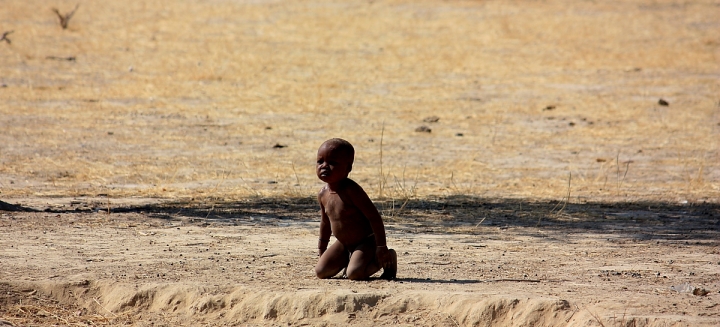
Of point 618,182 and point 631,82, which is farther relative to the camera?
point 631,82

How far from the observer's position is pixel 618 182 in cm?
974

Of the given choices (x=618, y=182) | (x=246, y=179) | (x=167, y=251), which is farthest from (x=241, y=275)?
(x=618, y=182)

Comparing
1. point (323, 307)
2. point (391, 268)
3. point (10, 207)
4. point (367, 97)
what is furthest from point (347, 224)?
point (367, 97)

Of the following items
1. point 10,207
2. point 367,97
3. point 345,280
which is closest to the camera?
point 345,280

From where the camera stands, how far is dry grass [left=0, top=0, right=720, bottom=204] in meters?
9.88

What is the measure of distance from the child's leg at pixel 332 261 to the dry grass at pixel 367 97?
305cm

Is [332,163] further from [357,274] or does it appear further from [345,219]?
[357,274]

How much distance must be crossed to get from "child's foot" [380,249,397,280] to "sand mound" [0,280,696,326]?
0.26 m

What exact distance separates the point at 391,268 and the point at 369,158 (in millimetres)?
5887

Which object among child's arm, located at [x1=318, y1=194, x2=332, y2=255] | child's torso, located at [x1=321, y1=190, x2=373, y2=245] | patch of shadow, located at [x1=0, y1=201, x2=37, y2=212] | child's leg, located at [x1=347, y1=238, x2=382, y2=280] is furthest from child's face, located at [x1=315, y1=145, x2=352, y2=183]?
patch of shadow, located at [x1=0, y1=201, x2=37, y2=212]

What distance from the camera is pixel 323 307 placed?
4715mm

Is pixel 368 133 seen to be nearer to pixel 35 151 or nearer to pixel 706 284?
pixel 35 151

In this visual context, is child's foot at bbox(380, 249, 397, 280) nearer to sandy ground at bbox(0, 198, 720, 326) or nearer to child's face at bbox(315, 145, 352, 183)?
sandy ground at bbox(0, 198, 720, 326)

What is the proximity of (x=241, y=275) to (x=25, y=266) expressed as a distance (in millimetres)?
1324
